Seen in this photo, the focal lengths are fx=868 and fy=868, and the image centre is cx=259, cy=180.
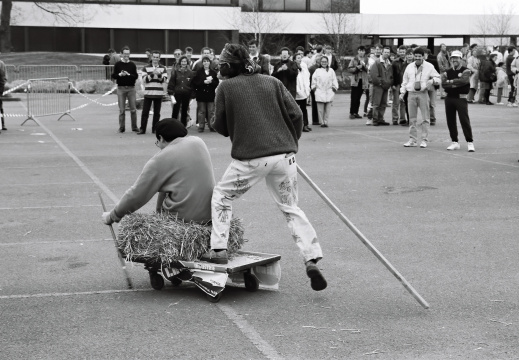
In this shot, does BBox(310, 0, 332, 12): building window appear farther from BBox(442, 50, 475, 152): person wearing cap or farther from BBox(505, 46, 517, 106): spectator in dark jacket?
BBox(442, 50, 475, 152): person wearing cap

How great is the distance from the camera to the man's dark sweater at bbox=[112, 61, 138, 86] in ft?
65.6

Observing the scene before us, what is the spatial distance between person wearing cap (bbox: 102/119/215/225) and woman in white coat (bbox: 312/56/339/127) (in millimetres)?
14636

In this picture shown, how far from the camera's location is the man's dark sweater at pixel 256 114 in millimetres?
6504

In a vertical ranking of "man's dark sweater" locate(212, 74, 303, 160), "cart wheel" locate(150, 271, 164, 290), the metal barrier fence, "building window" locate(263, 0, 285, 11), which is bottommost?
the metal barrier fence

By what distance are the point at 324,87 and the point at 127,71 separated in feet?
15.8

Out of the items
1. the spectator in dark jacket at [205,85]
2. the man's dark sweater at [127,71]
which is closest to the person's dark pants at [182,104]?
the spectator in dark jacket at [205,85]

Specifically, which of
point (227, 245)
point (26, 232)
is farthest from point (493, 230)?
point (26, 232)

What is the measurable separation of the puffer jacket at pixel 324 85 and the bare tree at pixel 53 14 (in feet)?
104

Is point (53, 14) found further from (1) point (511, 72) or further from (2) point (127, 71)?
(2) point (127, 71)

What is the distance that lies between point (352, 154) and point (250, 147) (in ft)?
32.0

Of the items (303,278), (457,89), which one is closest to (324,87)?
(457,89)

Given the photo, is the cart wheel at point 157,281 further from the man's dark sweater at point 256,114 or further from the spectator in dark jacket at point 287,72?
the spectator in dark jacket at point 287,72

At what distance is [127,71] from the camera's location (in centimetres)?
2000

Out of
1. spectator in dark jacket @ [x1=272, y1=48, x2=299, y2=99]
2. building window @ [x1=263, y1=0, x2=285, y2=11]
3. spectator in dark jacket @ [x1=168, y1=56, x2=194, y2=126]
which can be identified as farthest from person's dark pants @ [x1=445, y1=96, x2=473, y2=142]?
building window @ [x1=263, y1=0, x2=285, y2=11]
